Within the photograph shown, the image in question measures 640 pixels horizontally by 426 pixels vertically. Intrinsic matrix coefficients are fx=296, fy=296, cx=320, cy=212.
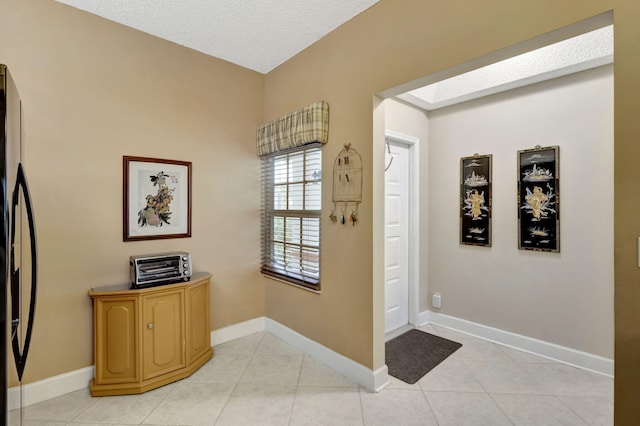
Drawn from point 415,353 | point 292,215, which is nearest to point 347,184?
point 292,215

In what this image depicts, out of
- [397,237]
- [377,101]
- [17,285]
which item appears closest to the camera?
[17,285]

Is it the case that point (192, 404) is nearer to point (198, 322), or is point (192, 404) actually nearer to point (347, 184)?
point (198, 322)

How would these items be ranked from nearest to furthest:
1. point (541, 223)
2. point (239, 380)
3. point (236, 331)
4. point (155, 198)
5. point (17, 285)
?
1. point (17, 285)
2. point (239, 380)
3. point (155, 198)
4. point (541, 223)
5. point (236, 331)

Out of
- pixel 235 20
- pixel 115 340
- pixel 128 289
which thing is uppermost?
pixel 235 20

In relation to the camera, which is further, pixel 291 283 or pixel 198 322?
pixel 291 283

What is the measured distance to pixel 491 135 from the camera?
3.04 meters

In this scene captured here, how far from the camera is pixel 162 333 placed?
88.9 inches

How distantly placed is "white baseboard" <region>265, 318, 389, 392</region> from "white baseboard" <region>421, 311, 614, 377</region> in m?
1.40

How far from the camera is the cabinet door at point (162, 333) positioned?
218 centimetres

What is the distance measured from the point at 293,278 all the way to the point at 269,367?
0.79 metres

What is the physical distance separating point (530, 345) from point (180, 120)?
3.84 meters

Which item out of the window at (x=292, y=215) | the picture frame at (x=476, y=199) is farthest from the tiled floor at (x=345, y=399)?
the picture frame at (x=476, y=199)

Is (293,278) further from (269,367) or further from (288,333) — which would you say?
(269,367)

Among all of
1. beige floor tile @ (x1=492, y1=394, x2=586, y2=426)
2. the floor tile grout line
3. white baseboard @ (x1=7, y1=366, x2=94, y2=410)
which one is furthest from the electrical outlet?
white baseboard @ (x1=7, y1=366, x2=94, y2=410)
